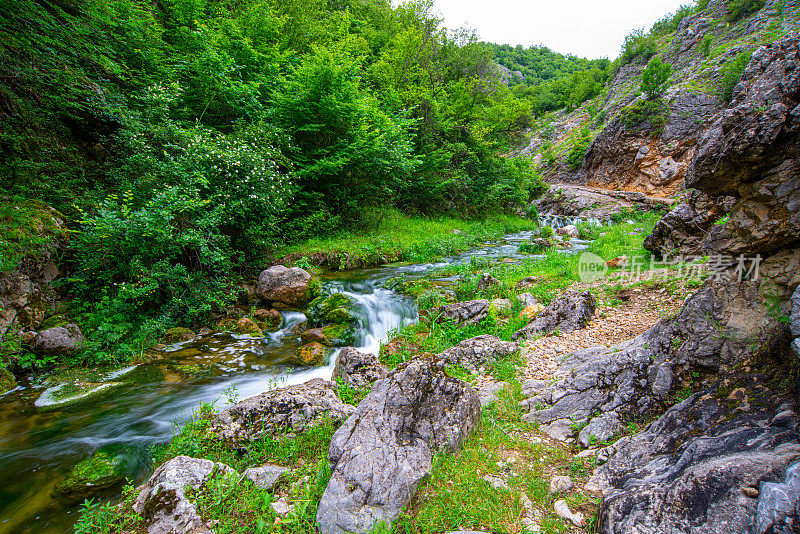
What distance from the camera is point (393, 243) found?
14758mm

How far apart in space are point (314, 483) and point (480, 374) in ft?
10.6

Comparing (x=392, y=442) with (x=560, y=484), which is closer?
(x=560, y=484)

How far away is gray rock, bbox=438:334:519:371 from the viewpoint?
5836 mm

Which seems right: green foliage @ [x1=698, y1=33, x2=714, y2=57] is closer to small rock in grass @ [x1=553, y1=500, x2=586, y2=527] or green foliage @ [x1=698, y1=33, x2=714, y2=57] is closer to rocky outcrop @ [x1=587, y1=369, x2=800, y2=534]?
rocky outcrop @ [x1=587, y1=369, x2=800, y2=534]

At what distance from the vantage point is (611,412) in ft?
11.8

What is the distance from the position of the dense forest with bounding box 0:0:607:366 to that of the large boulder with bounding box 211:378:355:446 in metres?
4.45

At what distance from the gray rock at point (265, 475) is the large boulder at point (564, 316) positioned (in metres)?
4.82

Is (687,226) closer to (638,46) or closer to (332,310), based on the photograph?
(332,310)

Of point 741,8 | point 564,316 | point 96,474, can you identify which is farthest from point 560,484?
point 741,8

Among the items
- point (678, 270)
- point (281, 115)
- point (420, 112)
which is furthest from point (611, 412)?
point (420, 112)

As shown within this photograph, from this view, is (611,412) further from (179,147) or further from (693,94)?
(693,94)

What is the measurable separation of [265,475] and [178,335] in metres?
5.69

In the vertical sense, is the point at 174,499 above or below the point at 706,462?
below

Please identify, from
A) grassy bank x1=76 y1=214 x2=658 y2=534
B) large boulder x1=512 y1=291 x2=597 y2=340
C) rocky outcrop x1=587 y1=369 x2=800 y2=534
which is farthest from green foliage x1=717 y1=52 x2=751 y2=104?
grassy bank x1=76 y1=214 x2=658 y2=534
